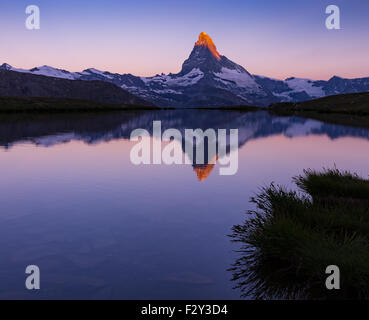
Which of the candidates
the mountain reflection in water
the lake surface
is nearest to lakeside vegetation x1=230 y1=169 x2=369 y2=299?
the lake surface

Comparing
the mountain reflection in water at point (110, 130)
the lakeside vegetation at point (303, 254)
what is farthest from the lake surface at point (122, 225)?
the mountain reflection in water at point (110, 130)

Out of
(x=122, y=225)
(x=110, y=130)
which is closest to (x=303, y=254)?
(x=122, y=225)

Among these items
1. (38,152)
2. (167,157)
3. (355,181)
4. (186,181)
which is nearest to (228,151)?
(167,157)

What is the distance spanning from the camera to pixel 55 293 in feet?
27.1

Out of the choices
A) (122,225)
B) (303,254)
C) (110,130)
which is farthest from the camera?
(110,130)

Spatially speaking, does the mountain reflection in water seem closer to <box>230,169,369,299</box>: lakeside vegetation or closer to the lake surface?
the lake surface

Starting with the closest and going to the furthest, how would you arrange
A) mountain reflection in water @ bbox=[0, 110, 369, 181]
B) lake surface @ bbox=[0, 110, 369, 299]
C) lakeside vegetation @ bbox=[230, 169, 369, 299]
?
lakeside vegetation @ bbox=[230, 169, 369, 299] → lake surface @ bbox=[0, 110, 369, 299] → mountain reflection in water @ bbox=[0, 110, 369, 181]

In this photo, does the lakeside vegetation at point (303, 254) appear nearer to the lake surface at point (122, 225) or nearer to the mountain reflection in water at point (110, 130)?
the lake surface at point (122, 225)

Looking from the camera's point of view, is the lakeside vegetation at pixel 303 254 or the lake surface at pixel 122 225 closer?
the lakeside vegetation at pixel 303 254

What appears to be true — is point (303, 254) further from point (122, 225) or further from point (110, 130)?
point (110, 130)

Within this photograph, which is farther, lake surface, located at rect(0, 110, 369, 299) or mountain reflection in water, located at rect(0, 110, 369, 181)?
mountain reflection in water, located at rect(0, 110, 369, 181)

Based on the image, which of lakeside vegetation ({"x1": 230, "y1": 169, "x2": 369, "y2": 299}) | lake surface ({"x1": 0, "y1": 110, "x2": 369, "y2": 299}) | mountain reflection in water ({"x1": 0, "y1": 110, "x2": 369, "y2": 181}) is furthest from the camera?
mountain reflection in water ({"x1": 0, "y1": 110, "x2": 369, "y2": 181})

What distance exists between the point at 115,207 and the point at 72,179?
7.21m
